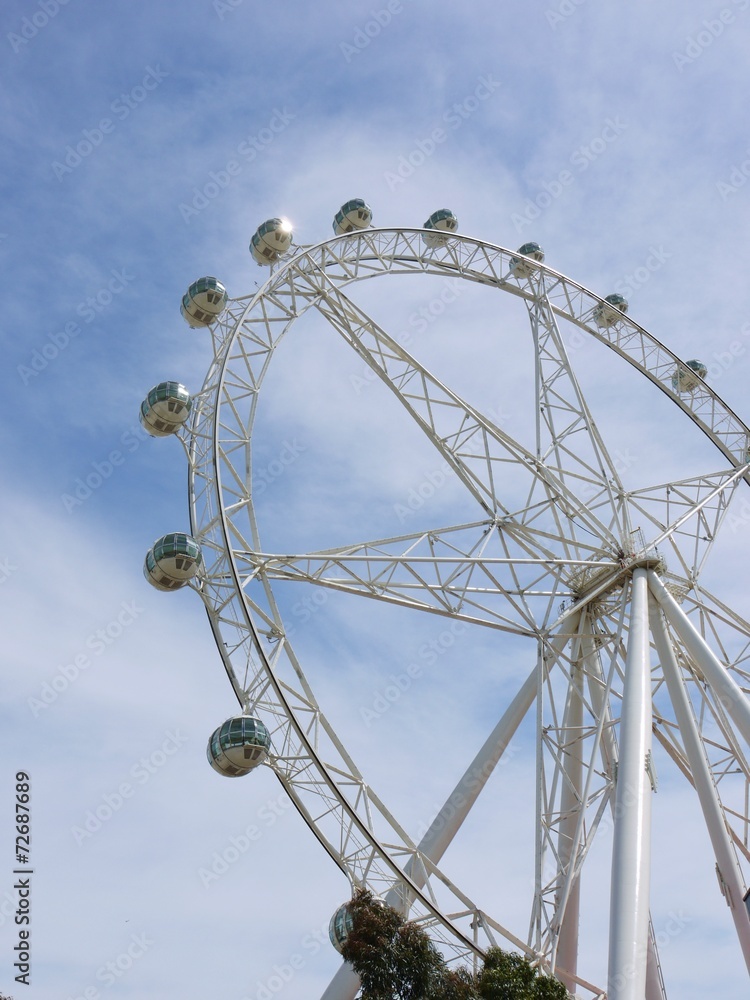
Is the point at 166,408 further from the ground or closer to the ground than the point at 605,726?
further from the ground

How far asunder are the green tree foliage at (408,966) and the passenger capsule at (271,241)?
58.2 feet

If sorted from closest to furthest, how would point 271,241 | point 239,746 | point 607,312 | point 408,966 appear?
1. point 408,966
2. point 239,746
3. point 271,241
4. point 607,312

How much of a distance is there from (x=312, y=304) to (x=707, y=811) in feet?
53.3

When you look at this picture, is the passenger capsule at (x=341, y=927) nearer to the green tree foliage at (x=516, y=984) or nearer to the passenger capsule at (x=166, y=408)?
the green tree foliage at (x=516, y=984)

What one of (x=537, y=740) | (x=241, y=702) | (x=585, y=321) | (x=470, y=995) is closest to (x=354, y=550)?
(x=241, y=702)

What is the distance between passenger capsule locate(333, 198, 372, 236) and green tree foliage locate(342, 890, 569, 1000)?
19341mm

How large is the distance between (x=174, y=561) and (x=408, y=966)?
9536 millimetres

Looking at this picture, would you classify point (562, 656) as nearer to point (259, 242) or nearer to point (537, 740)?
point (537, 740)

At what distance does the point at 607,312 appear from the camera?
33.8 metres

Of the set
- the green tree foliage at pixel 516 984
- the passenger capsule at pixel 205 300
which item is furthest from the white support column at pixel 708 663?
the passenger capsule at pixel 205 300

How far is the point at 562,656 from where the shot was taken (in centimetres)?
2666

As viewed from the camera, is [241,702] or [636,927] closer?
[636,927]

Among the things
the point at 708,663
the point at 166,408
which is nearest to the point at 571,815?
the point at 708,663

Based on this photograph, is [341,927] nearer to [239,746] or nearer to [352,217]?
[239,746]
